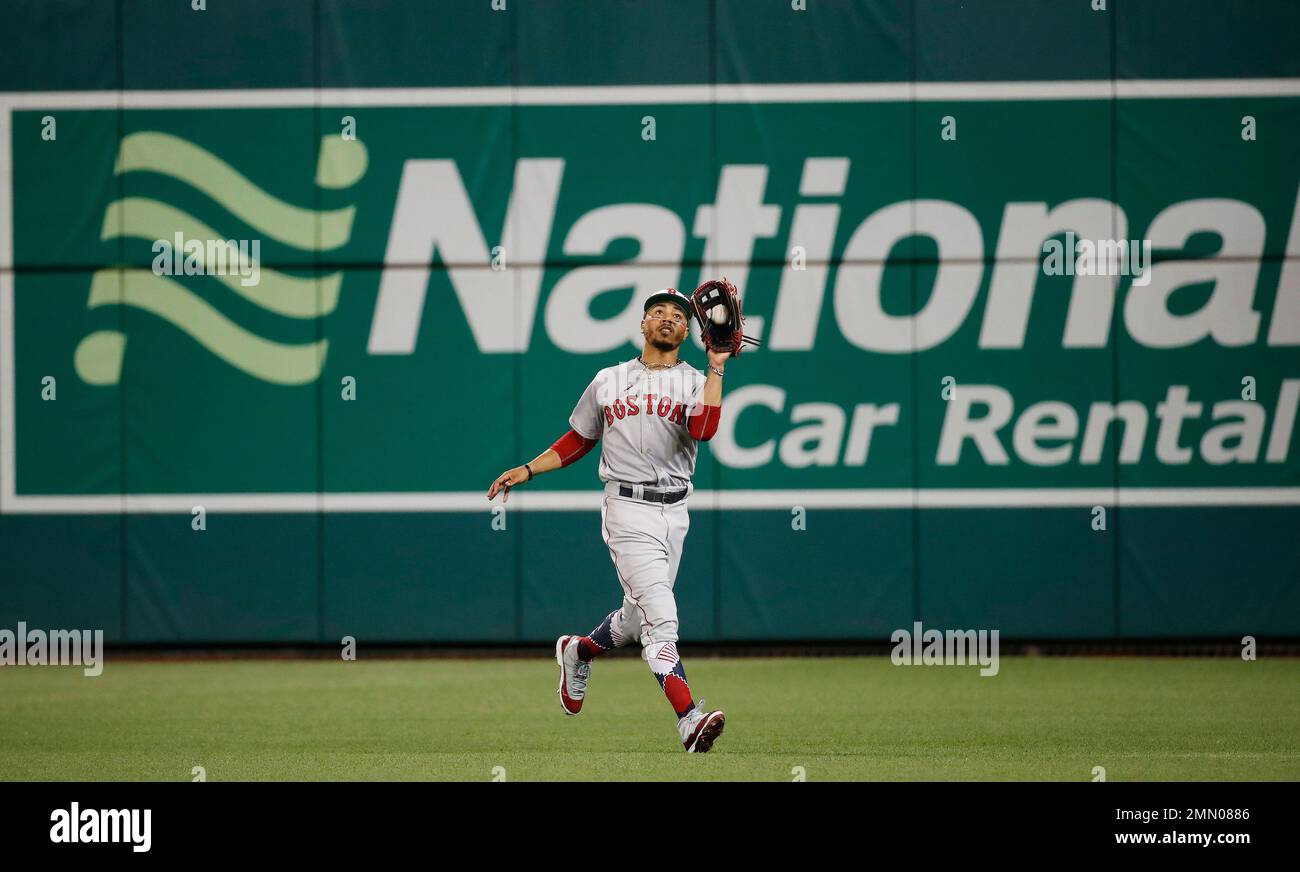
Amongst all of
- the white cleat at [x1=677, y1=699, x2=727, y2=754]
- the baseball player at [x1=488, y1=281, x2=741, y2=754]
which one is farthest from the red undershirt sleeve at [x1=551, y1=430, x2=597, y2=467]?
the white cleat at [x1=677, y1=699, x2=727, y2=754]

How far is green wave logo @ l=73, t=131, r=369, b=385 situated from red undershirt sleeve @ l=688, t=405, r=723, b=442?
5.76m

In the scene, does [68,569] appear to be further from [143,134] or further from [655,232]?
[655,232]

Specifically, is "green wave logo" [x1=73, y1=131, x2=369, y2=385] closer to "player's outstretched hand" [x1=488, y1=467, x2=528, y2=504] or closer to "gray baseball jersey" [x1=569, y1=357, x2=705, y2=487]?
"player's outstretched hand" [x1=488, y1=467, x2=528, y2=504]

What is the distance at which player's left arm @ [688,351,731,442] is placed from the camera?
25.6 ft

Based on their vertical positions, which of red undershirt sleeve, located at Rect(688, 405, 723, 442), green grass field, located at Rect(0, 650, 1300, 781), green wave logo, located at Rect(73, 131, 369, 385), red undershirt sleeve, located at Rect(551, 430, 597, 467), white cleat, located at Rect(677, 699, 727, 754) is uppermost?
green wave logo, located at Rect(73, 131, 369, 385)

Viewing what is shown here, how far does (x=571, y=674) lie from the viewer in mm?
8820

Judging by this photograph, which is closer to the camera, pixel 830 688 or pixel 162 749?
pixel 162 749

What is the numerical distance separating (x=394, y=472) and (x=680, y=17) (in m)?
4.32

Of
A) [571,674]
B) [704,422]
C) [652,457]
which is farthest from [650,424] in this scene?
[571,674]

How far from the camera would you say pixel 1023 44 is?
1283 centimetres

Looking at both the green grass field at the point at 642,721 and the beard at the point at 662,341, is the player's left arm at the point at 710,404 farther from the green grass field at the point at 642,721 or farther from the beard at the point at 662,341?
the green grass field at the point at 642,721

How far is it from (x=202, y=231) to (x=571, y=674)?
602 cm

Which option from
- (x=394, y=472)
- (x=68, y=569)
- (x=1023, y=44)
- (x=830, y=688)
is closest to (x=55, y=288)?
(x=68, y=569)

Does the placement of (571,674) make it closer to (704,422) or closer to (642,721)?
(642,721)
